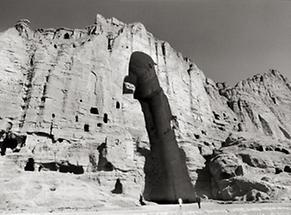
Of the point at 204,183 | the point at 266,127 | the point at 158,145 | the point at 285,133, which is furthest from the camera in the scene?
the point at 285,133

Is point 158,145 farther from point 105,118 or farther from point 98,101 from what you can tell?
point 98,101

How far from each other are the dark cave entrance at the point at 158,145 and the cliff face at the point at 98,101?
3.37 ft

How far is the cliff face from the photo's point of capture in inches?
1000

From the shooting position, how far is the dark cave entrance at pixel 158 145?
1262 inches

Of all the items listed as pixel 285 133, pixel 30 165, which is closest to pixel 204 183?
pixel 30 165

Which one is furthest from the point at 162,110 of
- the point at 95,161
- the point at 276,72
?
the point at 276,72

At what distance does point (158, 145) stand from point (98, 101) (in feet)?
32.5

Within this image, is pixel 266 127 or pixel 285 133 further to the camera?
pixel 285 133

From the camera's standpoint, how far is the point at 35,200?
1745 cm

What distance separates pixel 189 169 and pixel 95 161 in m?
10.2

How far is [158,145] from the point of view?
3578 centimetres

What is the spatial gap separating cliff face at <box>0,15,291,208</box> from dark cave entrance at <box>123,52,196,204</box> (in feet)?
3.37

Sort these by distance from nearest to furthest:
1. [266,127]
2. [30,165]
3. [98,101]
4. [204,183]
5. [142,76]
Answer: [30,165] → [98,101] → [204,183] → [142,76] → [266,127]

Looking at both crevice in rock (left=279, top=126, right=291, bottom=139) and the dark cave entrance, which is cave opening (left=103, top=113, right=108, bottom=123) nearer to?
the dark cave entrance
